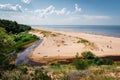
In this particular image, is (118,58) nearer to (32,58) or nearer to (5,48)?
(32,58)

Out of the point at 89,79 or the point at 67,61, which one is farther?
the point at 67,61

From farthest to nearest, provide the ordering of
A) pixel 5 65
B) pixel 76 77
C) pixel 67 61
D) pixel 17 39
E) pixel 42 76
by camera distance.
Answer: pixel 17 39 < pixel 67 61 < pixel 5 65 < pixel 76 77 < pixel 42 76

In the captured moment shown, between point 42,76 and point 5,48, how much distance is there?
11.0m

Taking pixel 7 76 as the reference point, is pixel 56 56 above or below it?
below

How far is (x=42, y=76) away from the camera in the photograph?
46.0ft

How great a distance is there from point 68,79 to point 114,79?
2989 mm

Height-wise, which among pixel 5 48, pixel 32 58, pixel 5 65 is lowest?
pixel 32 58

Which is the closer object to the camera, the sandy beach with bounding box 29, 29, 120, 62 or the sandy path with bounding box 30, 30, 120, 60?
the sandy beach with bounding box 29, 29, 120, 62

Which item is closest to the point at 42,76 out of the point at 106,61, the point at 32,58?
the point at 106,61

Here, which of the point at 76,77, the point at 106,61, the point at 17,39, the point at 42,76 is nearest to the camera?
the point at 42,76

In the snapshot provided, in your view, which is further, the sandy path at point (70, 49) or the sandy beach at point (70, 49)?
the sandy path at point (70, 49)

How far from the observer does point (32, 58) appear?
45.3m

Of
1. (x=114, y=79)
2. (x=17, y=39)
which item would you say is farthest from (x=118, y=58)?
(x=17, y=39)

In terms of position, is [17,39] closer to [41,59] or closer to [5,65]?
[41,59]
